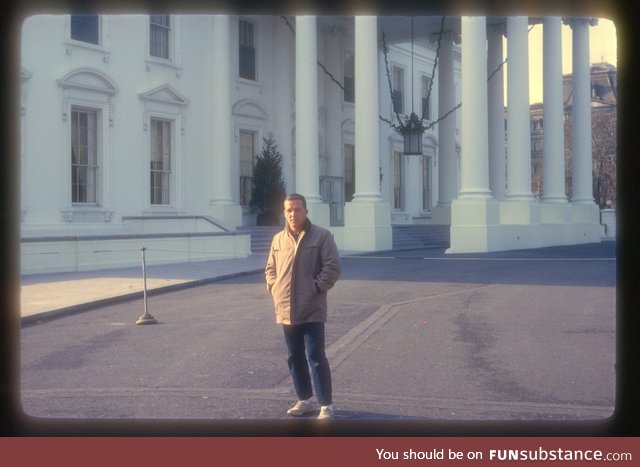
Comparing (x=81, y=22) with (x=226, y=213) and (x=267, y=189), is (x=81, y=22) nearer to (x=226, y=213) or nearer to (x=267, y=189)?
(x=226, y=213)

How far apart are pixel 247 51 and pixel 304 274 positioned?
26.0m

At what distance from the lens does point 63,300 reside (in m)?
14.7

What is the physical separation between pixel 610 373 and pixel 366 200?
2096 centimetres

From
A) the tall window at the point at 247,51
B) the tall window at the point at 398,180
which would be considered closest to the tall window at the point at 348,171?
the tall window at the point at 398,180

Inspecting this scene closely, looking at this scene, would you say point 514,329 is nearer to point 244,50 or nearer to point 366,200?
point 366,200

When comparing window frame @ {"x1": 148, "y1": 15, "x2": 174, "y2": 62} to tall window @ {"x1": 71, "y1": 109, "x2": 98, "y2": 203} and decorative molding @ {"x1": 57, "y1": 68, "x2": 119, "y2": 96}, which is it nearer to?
decorative molding @ {"x1": 57, "y1": 68, "x2": 119, "y2": 96}

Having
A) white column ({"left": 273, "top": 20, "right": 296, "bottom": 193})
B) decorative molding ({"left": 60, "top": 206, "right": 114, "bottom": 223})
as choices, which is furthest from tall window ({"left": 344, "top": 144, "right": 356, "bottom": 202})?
decorative molding ({"left": 60, "top": 206, "right": 114, "bottom": 223})

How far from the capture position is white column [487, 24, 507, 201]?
36781 millimetres

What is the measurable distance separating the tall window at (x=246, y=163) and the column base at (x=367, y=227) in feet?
13.0

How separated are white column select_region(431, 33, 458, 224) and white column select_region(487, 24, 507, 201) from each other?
1621 mm

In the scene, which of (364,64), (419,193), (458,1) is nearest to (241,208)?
(364,64)

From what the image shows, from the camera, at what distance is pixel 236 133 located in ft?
101

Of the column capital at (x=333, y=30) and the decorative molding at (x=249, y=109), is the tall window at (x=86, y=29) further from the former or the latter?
the column capital at (x=333, y=30)

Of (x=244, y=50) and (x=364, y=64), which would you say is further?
(x=244, y=50)
